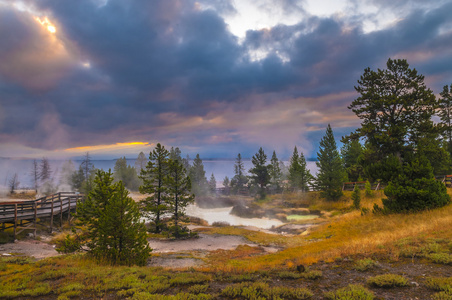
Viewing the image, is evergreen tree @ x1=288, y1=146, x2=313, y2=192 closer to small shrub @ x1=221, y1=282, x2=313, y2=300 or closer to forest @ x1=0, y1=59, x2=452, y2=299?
forest @ x1=0, y1=59, x2=452, y2=299

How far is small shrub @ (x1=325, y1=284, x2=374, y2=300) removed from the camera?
6033 mm

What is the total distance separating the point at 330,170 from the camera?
161ft

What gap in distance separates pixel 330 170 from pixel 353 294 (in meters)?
47.1

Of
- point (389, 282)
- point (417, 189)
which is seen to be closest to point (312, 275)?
point (389, 282)

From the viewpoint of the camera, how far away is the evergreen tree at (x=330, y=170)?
152 ft

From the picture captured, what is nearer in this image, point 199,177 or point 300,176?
point 300,176

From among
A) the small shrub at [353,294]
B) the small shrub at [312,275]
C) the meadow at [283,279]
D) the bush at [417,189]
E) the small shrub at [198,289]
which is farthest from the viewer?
the bush at [417,189]

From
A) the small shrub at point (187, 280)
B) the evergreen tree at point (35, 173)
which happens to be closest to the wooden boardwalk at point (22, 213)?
the small shrub at point (187, 280)

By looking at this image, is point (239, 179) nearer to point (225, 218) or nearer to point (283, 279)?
point (225, 218)

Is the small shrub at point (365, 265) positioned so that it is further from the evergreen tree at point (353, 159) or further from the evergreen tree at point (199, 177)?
the evergreen tree at point (199, 177)

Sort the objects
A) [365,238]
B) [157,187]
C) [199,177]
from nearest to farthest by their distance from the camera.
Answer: [365,238]
[157,187]
[199,177]

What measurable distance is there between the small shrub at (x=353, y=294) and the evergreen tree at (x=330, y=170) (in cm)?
4345

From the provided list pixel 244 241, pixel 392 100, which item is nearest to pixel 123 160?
pixel 244 241

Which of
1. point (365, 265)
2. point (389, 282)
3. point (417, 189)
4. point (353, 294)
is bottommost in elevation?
point (365, 265)
